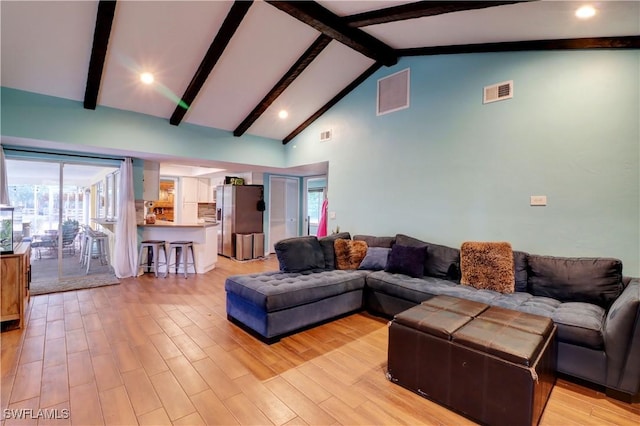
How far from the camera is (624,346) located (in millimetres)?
2154

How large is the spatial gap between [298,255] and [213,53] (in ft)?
9.47

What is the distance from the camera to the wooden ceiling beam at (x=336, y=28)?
3245mm

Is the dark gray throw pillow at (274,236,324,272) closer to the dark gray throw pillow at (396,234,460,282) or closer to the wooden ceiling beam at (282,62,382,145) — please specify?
the dark gray throw pillow at (396,234,460,282)

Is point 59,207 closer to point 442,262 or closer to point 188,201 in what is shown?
point 188,201

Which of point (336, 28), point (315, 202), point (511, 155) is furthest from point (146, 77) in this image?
point (315, 202)

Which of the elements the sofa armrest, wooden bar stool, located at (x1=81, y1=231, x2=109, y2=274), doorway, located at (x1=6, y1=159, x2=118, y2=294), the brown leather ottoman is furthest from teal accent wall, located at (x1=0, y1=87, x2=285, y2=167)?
the sofa armrest

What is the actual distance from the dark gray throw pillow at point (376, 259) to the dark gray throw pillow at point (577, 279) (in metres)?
1.70

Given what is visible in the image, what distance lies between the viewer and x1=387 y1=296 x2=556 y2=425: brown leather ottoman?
5.92ft

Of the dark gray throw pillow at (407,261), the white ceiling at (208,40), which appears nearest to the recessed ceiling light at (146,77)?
the white ceiling at (208,40)

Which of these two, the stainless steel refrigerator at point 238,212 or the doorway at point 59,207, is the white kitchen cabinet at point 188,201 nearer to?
the stainless steel refrigerator at point 238,212

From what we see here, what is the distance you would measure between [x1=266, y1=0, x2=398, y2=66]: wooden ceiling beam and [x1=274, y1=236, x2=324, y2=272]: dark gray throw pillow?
2.68 meters

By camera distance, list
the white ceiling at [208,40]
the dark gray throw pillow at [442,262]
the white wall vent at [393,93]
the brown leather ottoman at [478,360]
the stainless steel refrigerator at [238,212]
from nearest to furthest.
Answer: the brown leather ottoman at [478,360] → the white ceiling at [208,40] → the dark gray throw pillow at [442,262] → the white wall vent at [393,93] → the stainless steel refrigerator at [238,212]

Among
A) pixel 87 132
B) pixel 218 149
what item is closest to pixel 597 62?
pixel 218 149

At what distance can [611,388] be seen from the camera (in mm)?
2223
